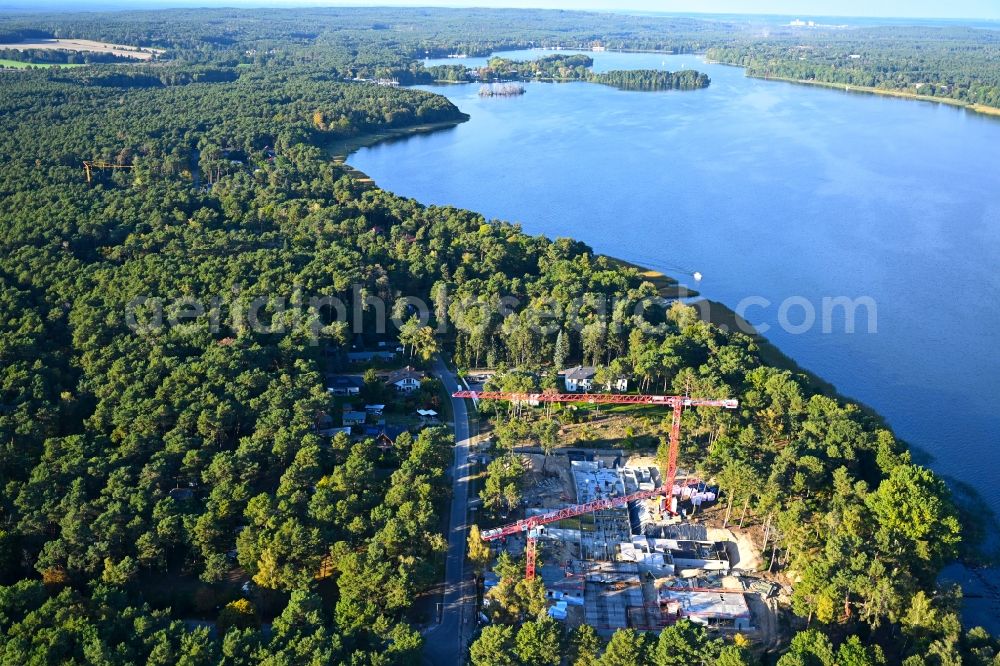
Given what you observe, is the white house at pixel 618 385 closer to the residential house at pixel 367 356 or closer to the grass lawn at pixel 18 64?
the residential house at pixel 367 356

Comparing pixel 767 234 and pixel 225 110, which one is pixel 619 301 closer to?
pixel 767 234

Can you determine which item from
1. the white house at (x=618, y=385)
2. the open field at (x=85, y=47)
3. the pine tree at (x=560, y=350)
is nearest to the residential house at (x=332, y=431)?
the pine tree at (x=560, y=350)

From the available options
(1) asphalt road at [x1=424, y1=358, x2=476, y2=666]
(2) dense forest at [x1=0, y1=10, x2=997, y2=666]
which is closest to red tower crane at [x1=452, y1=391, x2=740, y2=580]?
(2) dense forest at [x1=0, y1=10, x2=997, y2=666]

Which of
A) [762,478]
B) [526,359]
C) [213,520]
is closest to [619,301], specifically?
[526,359]

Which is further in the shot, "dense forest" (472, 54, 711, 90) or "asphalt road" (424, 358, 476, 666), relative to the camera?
"dense forest" (472, 54, 711, 90)

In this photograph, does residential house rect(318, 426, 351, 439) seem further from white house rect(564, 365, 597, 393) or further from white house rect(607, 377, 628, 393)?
white house rect(607, 377, 628, 393)
